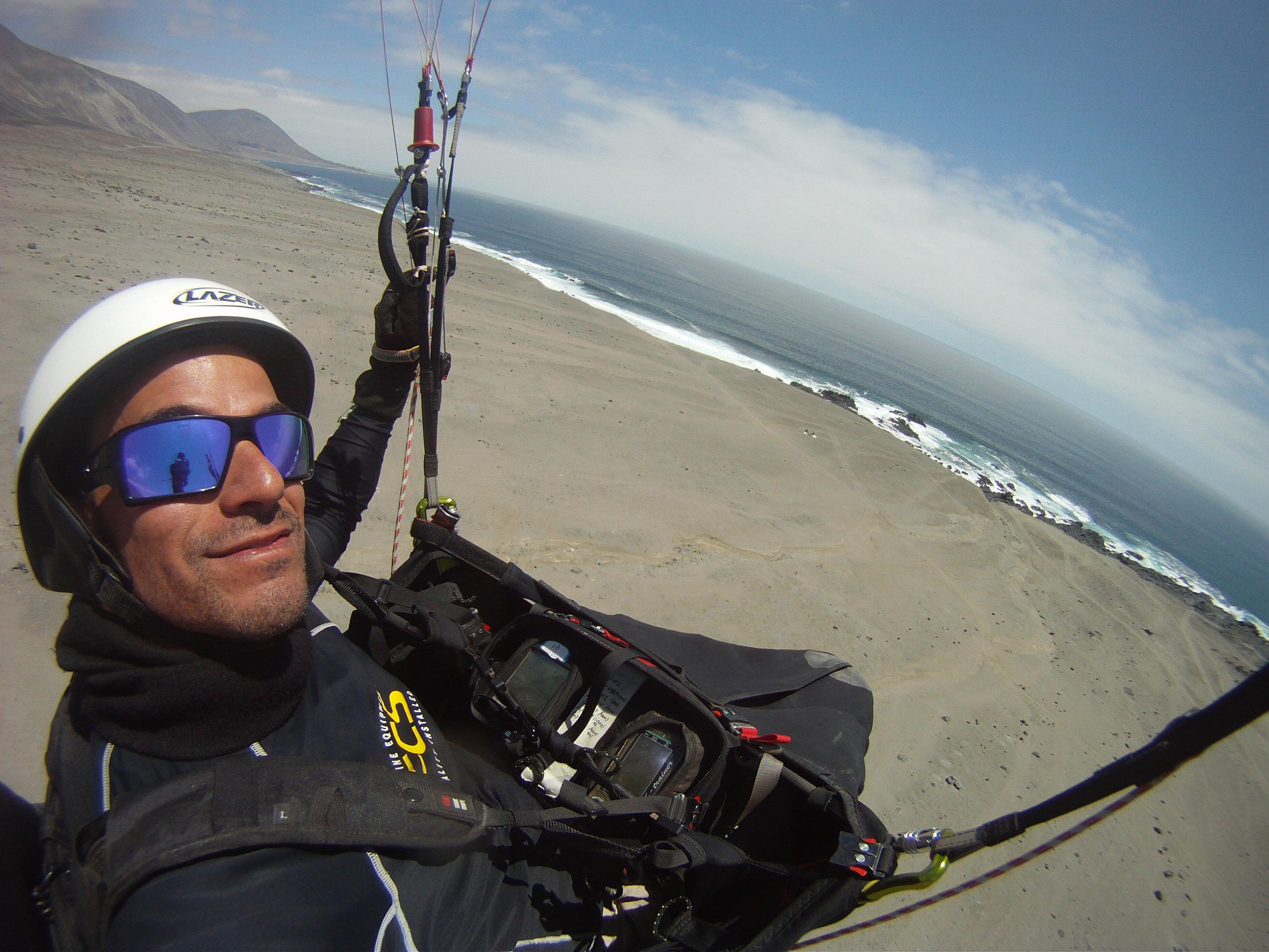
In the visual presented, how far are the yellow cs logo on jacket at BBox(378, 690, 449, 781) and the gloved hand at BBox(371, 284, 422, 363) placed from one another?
5.20 feet

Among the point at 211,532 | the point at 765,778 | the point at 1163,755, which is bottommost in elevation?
the point at 765,778

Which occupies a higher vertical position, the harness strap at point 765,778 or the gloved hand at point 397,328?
the gloved hand at point 397,328

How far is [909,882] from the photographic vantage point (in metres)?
1.81

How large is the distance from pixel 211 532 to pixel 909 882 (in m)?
2.33

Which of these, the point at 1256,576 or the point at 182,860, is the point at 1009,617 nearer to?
the point at 182,860

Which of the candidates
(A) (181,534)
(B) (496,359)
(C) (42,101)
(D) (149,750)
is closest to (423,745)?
(D) (149,750)

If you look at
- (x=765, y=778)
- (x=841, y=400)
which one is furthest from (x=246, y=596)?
(x=841, y=400)

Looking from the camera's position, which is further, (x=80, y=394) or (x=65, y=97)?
(x=65, y=97)

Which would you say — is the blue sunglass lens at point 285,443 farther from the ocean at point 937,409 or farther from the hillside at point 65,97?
the hillside at point 65,97

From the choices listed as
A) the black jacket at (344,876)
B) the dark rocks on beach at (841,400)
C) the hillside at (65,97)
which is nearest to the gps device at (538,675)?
the black jacket at (344,876)

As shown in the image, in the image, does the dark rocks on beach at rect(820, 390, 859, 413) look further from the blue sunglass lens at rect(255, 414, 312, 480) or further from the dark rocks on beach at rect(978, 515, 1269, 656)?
the blue sunglass lens at rect(255, 414, 312, 480)

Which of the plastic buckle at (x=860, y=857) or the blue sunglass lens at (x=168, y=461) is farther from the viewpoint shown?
the plastic buckle at (x=860, y=857)

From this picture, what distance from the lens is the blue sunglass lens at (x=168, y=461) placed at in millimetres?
1482

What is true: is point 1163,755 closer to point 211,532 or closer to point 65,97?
point 211,532
